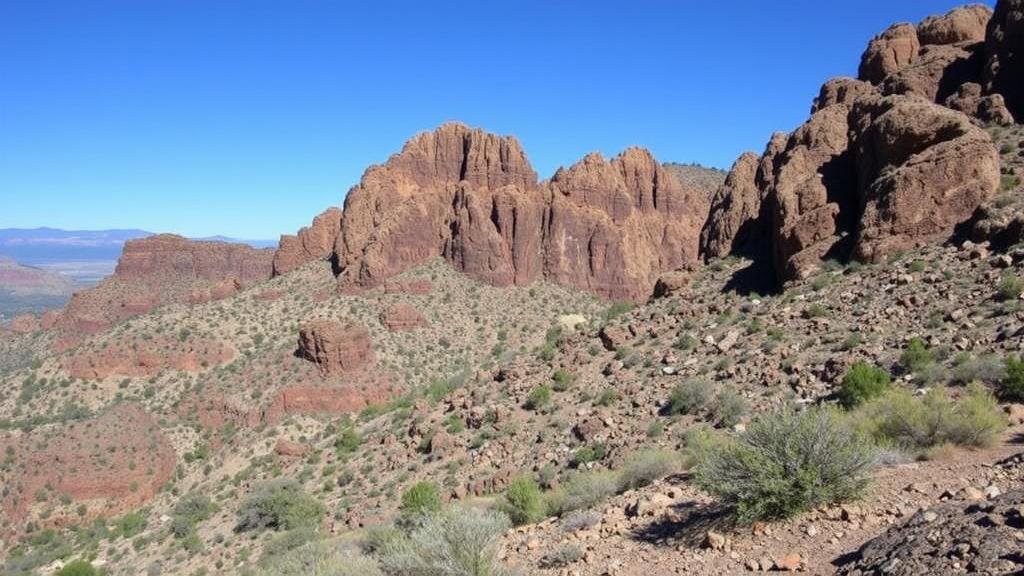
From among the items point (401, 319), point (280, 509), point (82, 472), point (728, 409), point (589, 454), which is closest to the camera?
point (728, 409)

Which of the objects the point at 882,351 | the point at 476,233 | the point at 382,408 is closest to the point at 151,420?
the point at 382,408

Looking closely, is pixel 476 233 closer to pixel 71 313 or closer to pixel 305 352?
pixel 305 352

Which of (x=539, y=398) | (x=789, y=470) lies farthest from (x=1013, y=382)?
(x=539, y=398)

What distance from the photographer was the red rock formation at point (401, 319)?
190 ft

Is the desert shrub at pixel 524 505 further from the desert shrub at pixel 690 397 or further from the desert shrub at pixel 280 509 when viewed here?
the desert shrub at pixel 280 509

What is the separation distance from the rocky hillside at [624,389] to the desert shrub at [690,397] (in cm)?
9

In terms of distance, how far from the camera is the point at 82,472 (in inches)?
1631

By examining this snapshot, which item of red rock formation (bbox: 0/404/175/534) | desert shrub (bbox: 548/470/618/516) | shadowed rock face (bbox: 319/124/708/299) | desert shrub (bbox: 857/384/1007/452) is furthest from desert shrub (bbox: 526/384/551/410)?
shadowed rock face (bbox: 319/124/708/299)

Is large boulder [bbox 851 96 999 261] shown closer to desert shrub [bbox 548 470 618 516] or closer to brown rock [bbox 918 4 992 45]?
brown rock [bbox 918 4 992 45]

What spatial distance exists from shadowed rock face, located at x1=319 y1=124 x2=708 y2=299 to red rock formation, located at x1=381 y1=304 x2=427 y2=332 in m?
5.70

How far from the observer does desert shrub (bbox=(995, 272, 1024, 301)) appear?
56.6 ft

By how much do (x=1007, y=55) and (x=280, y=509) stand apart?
36344 millimetres

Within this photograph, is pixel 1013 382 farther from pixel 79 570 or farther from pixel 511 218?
pixel 511 218

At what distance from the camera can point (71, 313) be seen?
8406cm
